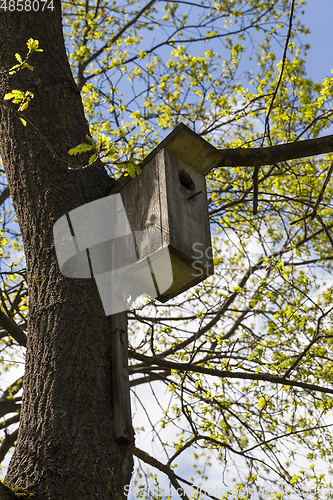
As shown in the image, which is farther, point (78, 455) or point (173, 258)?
point (173, 258)

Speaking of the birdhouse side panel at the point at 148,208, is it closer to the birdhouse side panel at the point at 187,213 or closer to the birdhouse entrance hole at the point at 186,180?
the birdhouse side panel at the point at 187,213

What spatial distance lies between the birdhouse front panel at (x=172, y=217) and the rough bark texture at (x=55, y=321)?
0.26m

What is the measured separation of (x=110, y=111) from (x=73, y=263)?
3300 millimetres

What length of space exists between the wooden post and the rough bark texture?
3cm

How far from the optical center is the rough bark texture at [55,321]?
1.63m

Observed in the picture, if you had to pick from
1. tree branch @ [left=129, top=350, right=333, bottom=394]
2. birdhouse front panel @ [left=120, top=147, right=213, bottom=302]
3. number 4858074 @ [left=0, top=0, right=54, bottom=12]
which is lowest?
tree branch @ [left=129, top=350, right=333, bottom=394]

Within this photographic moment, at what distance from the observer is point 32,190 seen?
2.28 metres

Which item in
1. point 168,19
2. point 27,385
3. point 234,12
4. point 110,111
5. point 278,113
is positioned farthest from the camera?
point 168,19

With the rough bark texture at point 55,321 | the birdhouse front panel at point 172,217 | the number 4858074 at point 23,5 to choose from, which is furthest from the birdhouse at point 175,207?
the number 4858074 at point 23,5

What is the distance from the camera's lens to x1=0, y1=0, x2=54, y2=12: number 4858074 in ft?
9.45

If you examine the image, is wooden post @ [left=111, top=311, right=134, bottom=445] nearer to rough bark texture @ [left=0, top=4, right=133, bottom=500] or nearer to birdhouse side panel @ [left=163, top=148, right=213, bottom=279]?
rough bark texture @ [left=0, top=4, right=133, bottom=500]

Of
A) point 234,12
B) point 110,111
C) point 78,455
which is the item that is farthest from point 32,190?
point 234,12

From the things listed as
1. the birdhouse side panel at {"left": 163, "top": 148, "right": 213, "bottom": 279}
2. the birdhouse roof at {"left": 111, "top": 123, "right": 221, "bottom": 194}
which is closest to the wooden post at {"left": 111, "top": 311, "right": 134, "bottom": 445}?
the birdhouse side panel at {"left": 163, "top": 148, "right": 213, "bottom": 279}

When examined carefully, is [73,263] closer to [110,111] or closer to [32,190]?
[32,190]
